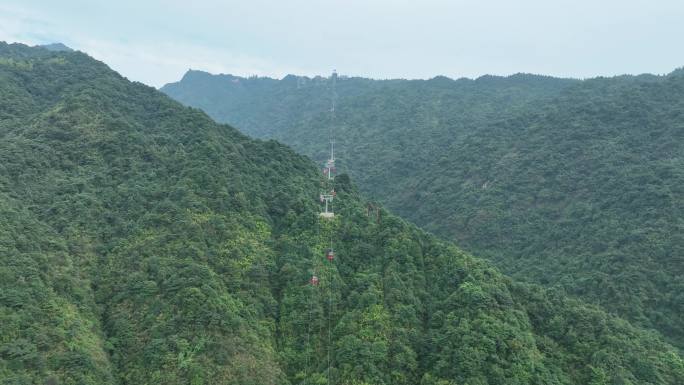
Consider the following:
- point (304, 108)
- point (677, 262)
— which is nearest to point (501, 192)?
point (677, 262)

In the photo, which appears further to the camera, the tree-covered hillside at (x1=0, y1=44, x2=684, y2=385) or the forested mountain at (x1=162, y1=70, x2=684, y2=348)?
the forested mountain at (x1=162, y1=70, x2=684, y2=348)

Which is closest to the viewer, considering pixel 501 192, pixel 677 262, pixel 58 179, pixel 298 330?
pixel 298 330

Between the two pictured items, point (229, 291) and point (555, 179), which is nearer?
point (229, 291)

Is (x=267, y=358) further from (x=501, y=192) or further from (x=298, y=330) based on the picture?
(x=501, y=192)

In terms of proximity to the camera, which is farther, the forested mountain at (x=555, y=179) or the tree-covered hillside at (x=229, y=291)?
the forested mountain at (x=555, y=179)

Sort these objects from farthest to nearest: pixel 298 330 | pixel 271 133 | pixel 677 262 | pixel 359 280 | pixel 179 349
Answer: pixel 271 133, pixel 677 262, pixel 359 280, pixel 298 330, pixel 179 349
